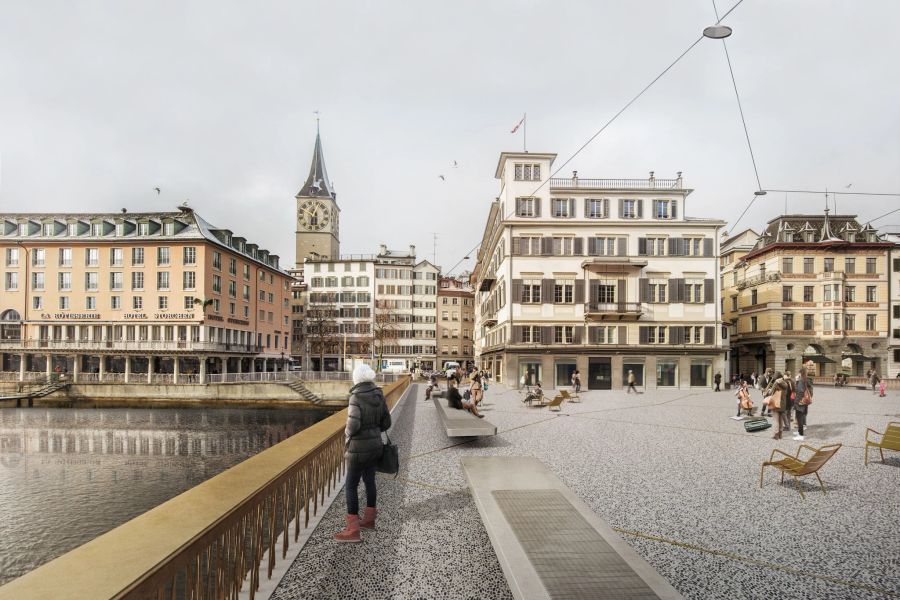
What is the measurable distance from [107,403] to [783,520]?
191 ft

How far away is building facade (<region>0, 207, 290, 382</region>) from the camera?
2222 inches

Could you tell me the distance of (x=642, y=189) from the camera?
148ft

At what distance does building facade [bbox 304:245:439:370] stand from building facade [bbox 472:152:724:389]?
44.4m

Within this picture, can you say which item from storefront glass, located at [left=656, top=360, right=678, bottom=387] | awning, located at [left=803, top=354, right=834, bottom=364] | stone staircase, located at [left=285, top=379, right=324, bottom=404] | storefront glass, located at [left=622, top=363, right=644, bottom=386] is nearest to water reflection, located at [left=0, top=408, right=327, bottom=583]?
stone staircase, located at [left=285, top=379, right=324, bottom=404]

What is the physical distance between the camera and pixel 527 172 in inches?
1797

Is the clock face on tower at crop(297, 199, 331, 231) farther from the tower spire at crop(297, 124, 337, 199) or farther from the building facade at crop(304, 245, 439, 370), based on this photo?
the building facade at crop(304, 245, 439, 370)

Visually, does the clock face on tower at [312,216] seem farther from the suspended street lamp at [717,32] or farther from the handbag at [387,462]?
the handbag at [387,462]

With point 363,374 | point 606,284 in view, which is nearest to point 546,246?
point 606,284

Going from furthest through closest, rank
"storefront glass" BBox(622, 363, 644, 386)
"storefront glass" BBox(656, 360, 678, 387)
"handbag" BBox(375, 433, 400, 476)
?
1. "storefront glass" BBox(622, 363, 644, 386)
2. "storefront glass" BBox(656, 360, 678, 387)
3. "handbag" BBox(375, 433, 400, 476)

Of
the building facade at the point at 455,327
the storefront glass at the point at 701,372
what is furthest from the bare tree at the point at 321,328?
the storefront glass at the point at 701,372

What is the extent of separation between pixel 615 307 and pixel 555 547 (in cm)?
4093

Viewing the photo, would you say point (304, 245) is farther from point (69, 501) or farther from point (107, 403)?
point (69, 501)

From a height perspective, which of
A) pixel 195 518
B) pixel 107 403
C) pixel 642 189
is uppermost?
pixel 642 189

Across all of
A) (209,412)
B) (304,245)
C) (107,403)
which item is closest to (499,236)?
(209,412)
